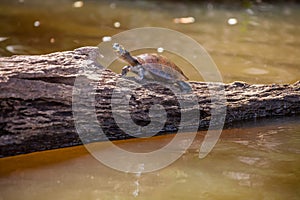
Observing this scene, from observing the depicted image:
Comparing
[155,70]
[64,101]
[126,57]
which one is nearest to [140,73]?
[155,70]

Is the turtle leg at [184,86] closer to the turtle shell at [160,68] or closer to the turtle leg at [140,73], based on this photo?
the turtle shell at [160,68]

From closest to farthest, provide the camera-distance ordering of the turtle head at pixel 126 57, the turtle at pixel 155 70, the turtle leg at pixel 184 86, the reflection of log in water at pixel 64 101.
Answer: the reflection of log in water at pixel 64 101, the turtle leg at pixel 184 86, the turtle at pixel 155 70, the turtle head at pixel 126 57

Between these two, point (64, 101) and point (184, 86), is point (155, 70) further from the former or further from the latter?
point (64, 101)

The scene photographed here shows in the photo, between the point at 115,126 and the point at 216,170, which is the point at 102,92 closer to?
the point at 115,126

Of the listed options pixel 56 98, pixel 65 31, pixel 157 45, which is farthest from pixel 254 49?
pixel 56 98

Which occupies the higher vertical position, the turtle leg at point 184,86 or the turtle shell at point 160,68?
the turtle shell at point 160,68

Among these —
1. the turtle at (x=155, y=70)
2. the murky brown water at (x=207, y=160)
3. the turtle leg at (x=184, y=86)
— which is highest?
the turtle at (x=155, y=70)

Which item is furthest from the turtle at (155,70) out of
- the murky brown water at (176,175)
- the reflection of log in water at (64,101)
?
the murky brown water at (176,175)
